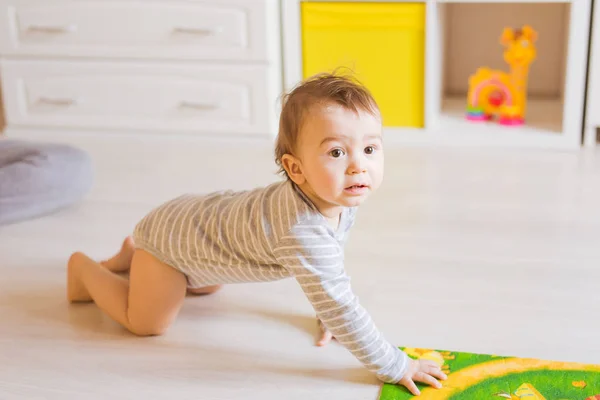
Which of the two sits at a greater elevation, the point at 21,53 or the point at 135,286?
the point at 21,53

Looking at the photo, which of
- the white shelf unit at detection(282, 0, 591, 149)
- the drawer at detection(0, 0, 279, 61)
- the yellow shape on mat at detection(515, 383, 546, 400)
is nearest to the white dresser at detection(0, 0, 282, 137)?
the drawer at detection(0, 0, 279, 61)

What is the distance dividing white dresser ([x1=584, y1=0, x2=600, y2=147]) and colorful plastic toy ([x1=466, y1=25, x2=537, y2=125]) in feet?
0.66

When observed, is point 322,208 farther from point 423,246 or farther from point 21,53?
point 21,53

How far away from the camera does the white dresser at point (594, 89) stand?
2156 millimetres

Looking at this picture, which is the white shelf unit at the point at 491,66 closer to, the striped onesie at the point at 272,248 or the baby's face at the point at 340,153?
the striped onesie at the point at 272,248

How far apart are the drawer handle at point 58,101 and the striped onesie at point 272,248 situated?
1339 millimetres

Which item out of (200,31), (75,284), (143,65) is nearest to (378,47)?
(200,31)

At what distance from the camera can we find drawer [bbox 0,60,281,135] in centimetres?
237

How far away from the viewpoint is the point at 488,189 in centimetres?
195

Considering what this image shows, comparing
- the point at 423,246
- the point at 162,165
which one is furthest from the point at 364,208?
the point at 162,165

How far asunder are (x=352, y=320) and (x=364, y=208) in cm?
79

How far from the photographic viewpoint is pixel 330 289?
109 centimetres

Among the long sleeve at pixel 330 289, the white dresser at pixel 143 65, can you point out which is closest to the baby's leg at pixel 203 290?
the long sleeve at pixel 330 289

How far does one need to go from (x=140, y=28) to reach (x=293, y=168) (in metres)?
1.45
